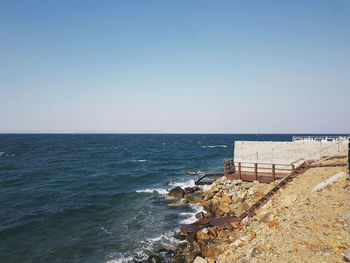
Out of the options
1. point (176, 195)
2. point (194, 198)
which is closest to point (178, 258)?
point (194, 198)

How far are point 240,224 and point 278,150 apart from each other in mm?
11249

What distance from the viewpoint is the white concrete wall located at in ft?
70.1

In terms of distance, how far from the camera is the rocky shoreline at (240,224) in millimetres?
9680

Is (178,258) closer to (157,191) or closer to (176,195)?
(176,195)

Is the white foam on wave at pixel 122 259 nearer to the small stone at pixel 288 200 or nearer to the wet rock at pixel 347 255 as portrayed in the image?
the small stone at pixel 288 200

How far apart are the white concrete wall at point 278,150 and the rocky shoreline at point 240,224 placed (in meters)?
3.12

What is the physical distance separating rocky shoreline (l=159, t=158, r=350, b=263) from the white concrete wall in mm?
3117

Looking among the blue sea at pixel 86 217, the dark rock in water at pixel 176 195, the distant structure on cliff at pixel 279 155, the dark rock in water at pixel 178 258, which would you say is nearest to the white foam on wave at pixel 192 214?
the blue sea at pixel 86 217

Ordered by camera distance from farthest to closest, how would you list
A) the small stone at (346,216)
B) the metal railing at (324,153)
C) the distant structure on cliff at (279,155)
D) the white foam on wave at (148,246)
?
the distant structure on cliff at (279,155) → the metal railing at (324,153) → the white foam on wave at (148,246) → the small stone at (346,216)

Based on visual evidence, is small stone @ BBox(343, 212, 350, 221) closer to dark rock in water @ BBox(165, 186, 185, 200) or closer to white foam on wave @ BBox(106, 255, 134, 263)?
white foam on wave @ BBox(106, 255, 134, 263)

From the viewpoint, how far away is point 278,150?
893 inches

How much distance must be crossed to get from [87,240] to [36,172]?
1156 inches

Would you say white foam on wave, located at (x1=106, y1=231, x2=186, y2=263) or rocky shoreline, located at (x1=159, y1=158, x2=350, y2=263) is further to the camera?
white foam on wave, located at (x1=106, y1=231, x2=186, y2=263)

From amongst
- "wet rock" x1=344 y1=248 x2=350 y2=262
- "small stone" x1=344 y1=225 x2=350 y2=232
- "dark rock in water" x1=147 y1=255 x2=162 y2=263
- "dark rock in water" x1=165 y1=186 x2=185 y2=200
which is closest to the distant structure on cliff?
"dark rock in water" x1=165 y1=186 x2=185 y2=200
